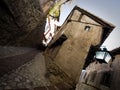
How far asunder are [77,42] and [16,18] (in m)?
4.06

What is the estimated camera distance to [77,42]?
31.8 feet

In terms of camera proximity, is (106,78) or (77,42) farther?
(106,78)

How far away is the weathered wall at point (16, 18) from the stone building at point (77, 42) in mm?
2280

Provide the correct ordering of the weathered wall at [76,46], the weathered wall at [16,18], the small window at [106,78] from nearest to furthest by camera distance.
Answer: the weathered wall at [16,18]
the weathered wall at [76,46]
the small window at [106,78]

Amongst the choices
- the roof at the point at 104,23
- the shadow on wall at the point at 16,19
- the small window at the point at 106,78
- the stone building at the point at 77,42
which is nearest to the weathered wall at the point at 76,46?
the stone building at the point at 77,42

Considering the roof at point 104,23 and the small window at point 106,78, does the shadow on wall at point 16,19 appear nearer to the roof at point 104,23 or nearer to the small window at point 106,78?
the roof at point 104,23

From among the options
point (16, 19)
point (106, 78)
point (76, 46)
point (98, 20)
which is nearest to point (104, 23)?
point (98, 20)

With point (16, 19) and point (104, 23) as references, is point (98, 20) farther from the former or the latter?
point (16, 19)

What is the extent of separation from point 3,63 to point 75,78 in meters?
3.97

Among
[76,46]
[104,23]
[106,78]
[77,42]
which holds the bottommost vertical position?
[106,78]

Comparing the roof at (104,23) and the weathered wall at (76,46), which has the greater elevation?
the roof at (104,23)

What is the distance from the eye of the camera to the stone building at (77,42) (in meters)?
8.61

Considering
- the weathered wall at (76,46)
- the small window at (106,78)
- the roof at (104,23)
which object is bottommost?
the small window at (106,78)

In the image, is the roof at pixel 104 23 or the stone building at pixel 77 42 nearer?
the stone building at pixel 77 42
